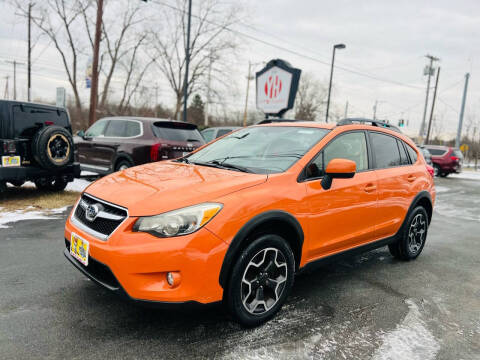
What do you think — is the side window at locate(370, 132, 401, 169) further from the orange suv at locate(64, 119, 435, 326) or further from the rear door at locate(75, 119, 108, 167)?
the rear door at locate(75, 119, 108, 167)

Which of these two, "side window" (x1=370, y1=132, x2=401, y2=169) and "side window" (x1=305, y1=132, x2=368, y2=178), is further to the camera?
"side window" (x1=370, y1=132, x2=401, y2=169)

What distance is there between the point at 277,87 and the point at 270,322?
10.5m

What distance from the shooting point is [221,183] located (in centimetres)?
283

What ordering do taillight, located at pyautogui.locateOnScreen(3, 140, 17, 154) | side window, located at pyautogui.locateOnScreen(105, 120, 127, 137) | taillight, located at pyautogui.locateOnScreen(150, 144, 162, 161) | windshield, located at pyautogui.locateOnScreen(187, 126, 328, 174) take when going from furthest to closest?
side window, located at pyautogui.locateOnScreen(105, 120, 127, 137) → taillight, located at pyautogui.locateOnScreen(150, 144, 162, 161) → taillight, located at pyautogui.locateOnScreen(3, 140, 17, 154) → windshield, located at pyautogui.locateOnScreen(187, 126, 328, 174)

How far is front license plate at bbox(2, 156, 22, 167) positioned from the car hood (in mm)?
4115

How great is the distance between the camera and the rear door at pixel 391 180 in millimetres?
3996

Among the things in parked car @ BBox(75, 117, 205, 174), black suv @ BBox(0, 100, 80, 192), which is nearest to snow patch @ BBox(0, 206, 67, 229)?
black suv @ BBox(0, 100, 80, 192)

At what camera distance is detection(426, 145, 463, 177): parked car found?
1986 centimetres

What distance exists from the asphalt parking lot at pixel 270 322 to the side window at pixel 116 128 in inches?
204

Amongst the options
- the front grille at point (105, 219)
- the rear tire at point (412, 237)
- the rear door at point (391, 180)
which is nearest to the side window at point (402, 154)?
the rear door at point (391, 180)

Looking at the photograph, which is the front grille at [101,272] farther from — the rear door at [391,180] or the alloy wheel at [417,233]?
the alloy wheel at [417,233]

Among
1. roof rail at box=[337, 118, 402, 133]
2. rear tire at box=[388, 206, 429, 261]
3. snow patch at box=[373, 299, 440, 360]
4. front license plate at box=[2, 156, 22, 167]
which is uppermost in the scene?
roof rail at box=[337, 118, 402, 133]

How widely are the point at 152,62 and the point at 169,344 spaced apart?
3433 cm

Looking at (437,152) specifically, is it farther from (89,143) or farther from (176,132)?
(89,143)
